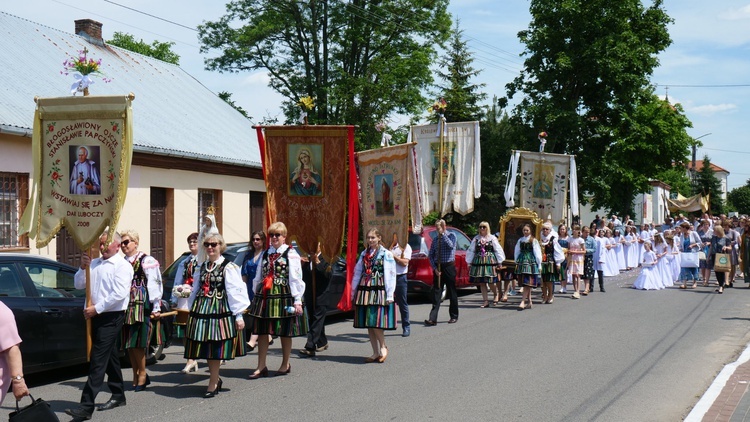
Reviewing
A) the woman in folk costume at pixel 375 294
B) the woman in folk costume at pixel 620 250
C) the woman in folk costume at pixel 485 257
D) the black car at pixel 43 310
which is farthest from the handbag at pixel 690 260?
the black car at pixel 43 310

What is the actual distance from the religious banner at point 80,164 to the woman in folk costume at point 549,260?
10.7m

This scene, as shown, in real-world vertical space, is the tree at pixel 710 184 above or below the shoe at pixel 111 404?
above

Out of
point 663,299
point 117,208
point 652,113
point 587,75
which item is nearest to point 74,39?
point 117,208

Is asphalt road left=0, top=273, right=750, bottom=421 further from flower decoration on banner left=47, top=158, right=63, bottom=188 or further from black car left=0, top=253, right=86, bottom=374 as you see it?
flower decoration on banner left=47, top=158, right=63, bottom=188

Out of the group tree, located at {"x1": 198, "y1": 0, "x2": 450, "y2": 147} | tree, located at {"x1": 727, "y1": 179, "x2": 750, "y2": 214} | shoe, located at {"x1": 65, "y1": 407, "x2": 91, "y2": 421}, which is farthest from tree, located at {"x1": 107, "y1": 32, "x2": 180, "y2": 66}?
tree, located at {"x1": 727, "y1": 179, "x2": 750, "y2": 214}

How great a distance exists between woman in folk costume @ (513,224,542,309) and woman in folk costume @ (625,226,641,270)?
1289 cm

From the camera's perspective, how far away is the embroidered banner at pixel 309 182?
430 inches

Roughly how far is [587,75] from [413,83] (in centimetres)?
847

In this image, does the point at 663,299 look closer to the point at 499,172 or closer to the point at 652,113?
the point at 499,172

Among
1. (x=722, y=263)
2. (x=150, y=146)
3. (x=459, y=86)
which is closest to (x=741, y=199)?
(x=459, y=86)

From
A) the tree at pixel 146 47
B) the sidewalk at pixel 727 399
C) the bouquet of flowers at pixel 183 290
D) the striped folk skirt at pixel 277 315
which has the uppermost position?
the tree at pixel 146 47

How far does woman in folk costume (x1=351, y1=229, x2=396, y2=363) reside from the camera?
1009cm

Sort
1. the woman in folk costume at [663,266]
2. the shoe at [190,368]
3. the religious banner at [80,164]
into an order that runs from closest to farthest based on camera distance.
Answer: the religious banner at [80,164], the shoe at [190,368], the woman in folk costume at [663,266]

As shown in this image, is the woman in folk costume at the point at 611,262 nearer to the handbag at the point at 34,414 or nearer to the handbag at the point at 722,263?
the handbag at the point at 722,263
